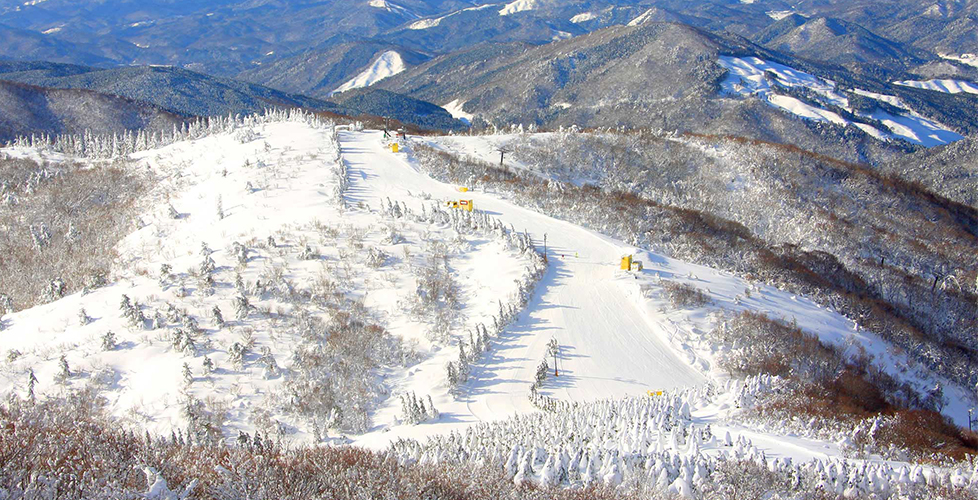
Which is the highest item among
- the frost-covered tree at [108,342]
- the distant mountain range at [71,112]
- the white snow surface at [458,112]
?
the white snow surface at [458,112]

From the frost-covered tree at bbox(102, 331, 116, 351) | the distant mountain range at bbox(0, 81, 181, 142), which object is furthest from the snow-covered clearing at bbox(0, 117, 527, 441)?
the distant mountain range at bbox(0, 81, 181, 142)

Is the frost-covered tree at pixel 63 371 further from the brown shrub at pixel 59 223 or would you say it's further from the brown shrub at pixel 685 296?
the brown shrub at pixel 685 296

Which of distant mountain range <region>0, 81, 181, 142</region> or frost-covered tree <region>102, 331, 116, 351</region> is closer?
frost-covered tree <region>102, 331, 116, 351</region>

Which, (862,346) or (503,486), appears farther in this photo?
(862,346)

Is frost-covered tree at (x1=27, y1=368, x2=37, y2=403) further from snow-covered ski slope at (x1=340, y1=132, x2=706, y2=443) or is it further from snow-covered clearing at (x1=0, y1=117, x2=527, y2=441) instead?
snow-covered ski slope at (x1=340, y1=132, x2=706, y2=443)

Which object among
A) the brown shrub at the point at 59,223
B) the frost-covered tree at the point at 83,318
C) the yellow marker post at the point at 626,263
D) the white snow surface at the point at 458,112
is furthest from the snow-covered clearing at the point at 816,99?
the frost-covered tree at the point at 83,318

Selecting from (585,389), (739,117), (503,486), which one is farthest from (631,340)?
(739,117)

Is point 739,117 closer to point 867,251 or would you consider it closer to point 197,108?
point 867,251

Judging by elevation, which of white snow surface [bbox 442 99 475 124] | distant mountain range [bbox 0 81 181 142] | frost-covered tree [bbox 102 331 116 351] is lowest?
frost-covered tree [bbox 102 331 116 351]
